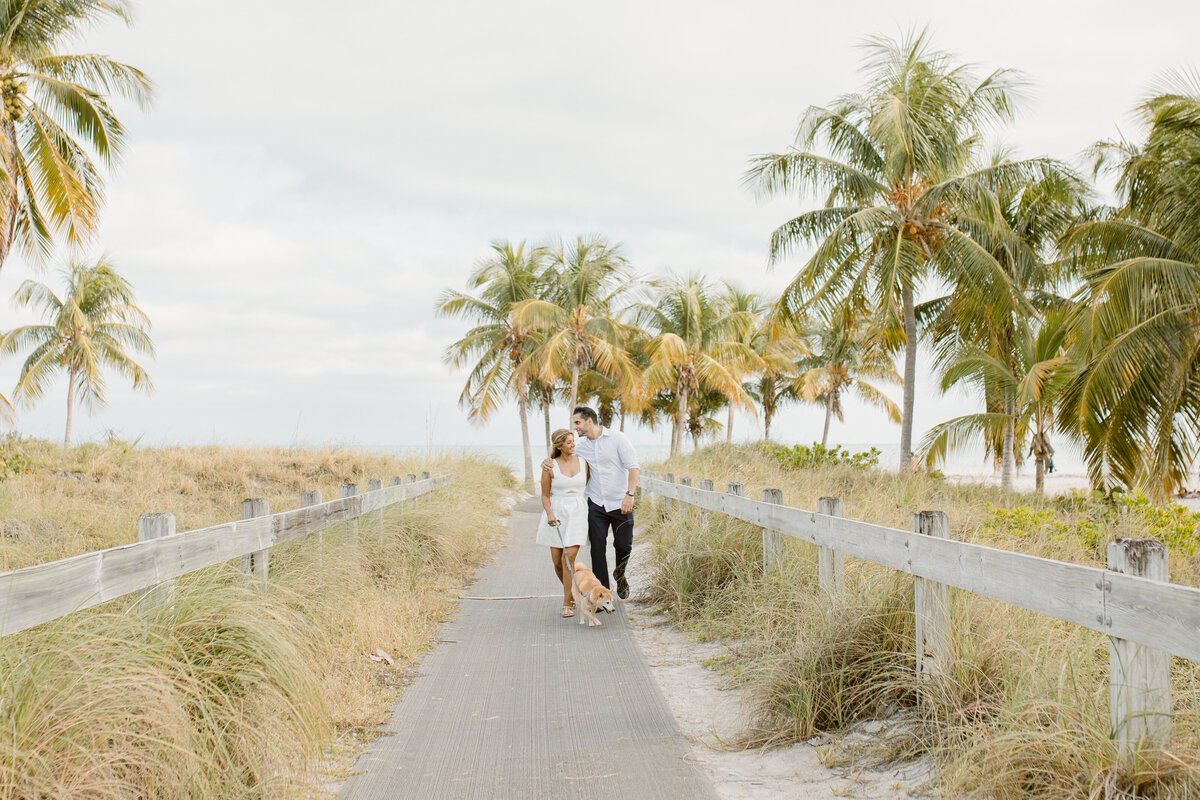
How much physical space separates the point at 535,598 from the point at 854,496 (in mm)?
8405

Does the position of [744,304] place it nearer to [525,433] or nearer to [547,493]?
[525,433]

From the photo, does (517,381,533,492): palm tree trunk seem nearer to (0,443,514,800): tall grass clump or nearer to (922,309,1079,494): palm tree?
(922,309,1079,494): palm tree

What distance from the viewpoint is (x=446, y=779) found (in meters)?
4.23

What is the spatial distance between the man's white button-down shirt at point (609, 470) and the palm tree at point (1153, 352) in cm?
953

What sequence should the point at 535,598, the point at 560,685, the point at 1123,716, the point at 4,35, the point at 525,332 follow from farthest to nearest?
the point at 525,332 < the point at 4,35 < the point at 535,598 < the point at 560,685 < the point at 1123,716

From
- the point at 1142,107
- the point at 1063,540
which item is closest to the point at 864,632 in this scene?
the point at 1063,540

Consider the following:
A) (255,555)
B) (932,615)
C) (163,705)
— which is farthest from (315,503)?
(932,615)

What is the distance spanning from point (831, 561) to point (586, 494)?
11.1 feet

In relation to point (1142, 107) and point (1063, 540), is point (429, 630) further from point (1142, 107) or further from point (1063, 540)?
point (1142, 107)

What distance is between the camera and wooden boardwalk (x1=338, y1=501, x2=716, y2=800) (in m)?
4.16

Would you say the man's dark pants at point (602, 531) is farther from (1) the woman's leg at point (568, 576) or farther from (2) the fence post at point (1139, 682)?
(2) the fence post at point (1139, 682)

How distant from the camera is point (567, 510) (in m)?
8.40

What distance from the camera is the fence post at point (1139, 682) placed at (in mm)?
2979

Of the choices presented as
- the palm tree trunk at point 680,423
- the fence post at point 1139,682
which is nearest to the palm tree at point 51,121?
the fence post at point 1139,682
